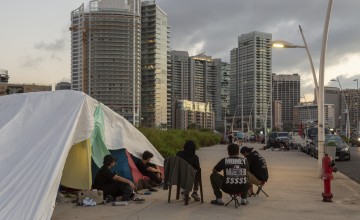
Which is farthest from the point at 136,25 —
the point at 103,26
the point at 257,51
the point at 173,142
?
the point at 173,142

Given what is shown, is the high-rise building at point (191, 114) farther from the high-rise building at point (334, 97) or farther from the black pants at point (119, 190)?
the black pants at point (119, 190)

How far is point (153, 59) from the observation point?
3583 inches

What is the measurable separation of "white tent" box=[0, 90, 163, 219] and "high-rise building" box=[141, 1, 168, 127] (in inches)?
3107

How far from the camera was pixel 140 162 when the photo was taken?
11.8 metres

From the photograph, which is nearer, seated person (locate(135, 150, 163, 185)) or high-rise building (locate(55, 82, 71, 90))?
seated person (locate(135, 150, 163, 185))

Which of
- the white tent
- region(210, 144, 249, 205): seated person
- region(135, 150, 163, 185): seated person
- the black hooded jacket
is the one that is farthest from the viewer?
region(135, 150, 163, 185): seated person

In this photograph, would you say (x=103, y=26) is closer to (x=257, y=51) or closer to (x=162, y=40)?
(x=162, y=40)

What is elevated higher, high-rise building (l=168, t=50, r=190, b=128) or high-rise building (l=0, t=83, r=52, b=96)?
high-rise building (l=168, t=50, r=190, b=128)

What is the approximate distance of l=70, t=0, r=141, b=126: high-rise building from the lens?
270ft

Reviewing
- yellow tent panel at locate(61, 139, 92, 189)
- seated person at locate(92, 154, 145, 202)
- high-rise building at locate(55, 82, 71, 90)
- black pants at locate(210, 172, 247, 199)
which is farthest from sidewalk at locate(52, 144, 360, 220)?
high-rise building at locate(55, 82, 71, 90)

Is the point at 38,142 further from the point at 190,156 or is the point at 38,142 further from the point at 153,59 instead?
the point at 153,59

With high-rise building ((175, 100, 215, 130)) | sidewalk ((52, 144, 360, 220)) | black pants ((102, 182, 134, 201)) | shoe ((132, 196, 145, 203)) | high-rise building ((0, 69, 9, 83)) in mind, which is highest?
high-rise building ((0, 69, 9, 83))

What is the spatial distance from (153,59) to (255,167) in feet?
268

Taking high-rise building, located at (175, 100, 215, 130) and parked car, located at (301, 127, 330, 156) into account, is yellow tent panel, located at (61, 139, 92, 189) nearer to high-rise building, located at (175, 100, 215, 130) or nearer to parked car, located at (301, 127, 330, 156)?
parked car, located at (301, 127, 330, 156)
